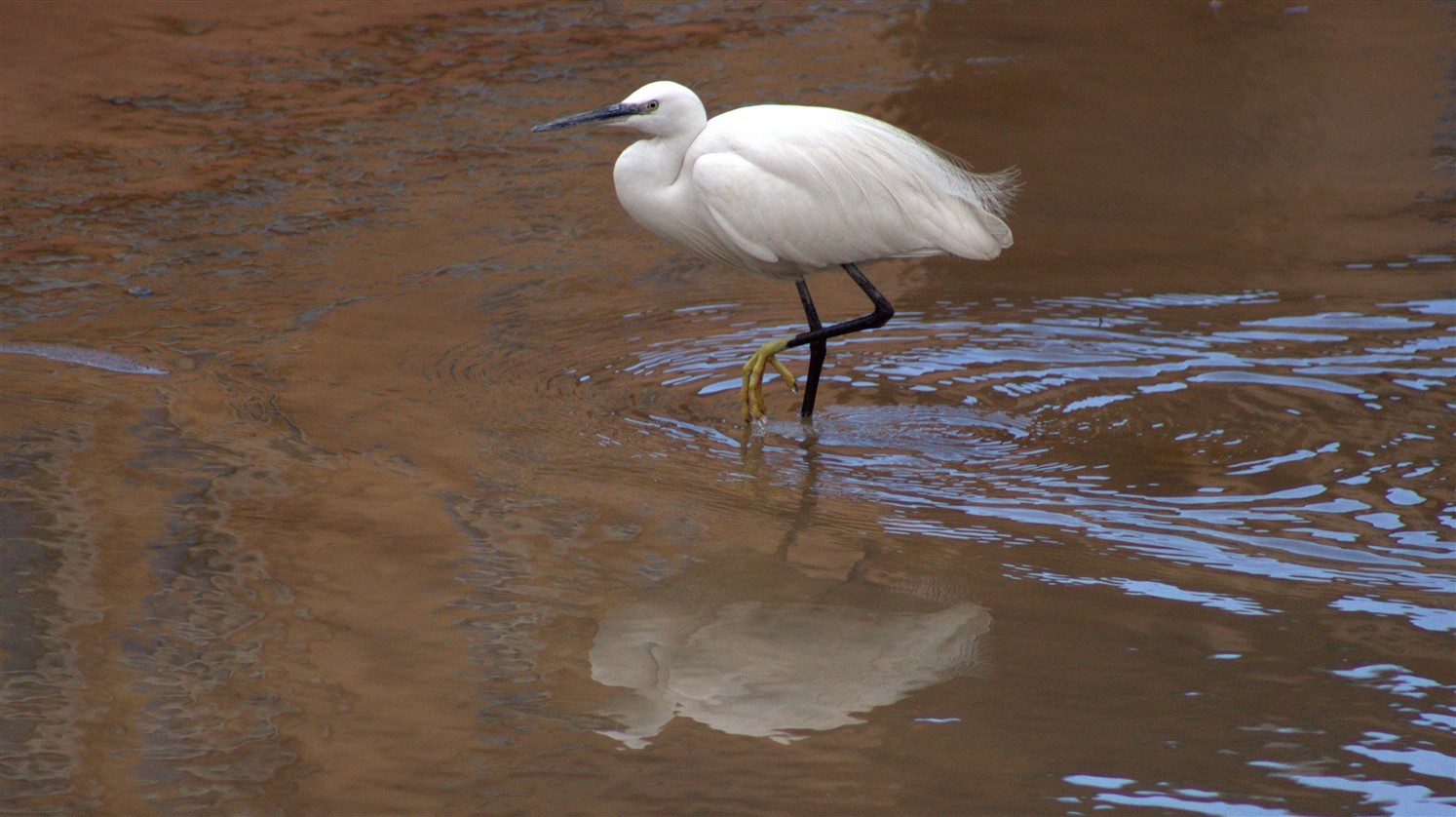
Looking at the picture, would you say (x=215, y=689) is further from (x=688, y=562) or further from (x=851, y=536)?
(x=851, y=536)

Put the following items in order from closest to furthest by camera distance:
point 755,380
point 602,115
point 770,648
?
point 770,648 < point 602,115 < point 755,380

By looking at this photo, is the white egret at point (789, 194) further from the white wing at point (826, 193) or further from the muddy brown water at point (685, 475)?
the muddy brown water at point (685, 475)

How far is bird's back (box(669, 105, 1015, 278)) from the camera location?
15.2 ft

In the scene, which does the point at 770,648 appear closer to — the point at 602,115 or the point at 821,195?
the point at 821,195

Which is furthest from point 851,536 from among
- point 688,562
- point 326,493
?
point 326,493

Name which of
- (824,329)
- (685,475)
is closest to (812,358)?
(824,329)

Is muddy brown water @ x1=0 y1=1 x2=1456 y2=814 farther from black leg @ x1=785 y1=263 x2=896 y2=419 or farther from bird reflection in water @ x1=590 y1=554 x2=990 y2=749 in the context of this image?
black leg @ x1=785 y1=263 x2=896 y2=419

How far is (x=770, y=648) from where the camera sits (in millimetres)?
3154

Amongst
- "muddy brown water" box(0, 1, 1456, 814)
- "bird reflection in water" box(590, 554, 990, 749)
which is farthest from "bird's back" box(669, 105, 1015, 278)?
"bird reflection in water" box(590, 554, 990, 749)

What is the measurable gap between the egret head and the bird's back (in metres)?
0.10

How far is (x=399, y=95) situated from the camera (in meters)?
9.01

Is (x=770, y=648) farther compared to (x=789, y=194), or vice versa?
(x=789, y=194)

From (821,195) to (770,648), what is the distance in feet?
6.60

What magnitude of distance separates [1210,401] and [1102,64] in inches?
215
